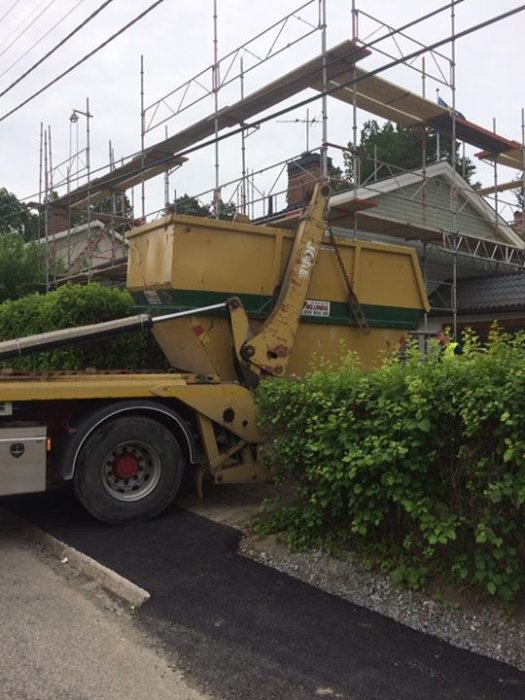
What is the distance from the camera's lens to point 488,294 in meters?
16.9

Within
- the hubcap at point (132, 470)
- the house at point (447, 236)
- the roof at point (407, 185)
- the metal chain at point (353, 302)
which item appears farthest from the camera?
the house at point (447, 236)

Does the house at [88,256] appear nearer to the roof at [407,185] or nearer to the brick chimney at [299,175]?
the brick chimney at [299,175]

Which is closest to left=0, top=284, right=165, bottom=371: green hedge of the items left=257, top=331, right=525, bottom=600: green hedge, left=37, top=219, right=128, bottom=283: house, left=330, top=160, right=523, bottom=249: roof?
left=257, top=331, right=525, bottom=600: green hedge

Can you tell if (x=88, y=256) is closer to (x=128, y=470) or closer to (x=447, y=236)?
(x=447, y=236)

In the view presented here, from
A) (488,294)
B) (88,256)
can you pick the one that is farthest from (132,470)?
(88,256)

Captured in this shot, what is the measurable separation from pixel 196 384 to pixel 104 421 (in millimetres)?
974

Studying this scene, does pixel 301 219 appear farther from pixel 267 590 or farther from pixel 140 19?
pixel 267 590

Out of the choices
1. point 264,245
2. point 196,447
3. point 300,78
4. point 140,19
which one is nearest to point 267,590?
point 196,447

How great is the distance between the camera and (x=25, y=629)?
404cm

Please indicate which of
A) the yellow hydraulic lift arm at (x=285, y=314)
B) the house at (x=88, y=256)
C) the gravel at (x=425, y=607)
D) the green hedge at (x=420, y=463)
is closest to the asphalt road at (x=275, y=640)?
the gravel at (x=425, y=607)

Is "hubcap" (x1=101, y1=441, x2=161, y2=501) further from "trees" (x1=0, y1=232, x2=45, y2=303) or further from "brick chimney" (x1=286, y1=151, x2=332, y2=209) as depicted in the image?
"trees" (x1=0, y1=232, x2=45, y2=303)

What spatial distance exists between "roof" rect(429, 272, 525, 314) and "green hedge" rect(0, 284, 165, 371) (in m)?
9.51

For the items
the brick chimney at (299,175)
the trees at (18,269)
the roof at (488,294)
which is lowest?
the roof at (488,294)

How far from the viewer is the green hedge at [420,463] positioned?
377 cm
